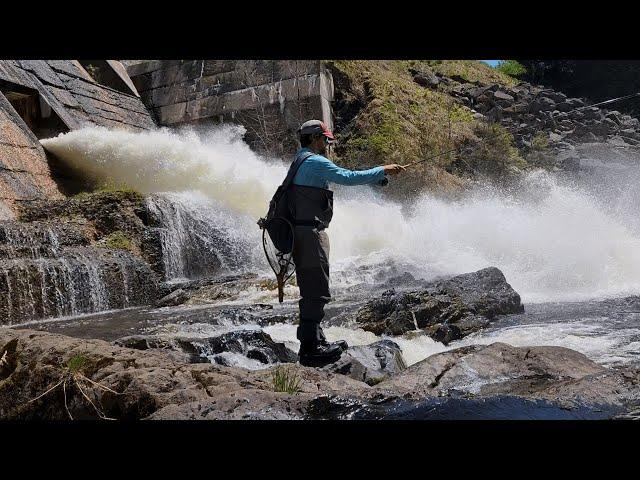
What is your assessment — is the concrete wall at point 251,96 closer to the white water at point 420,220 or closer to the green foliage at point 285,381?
the white water at point 420,220

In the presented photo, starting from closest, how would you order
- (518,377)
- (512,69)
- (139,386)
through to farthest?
(139,386)
(518,377)
(512,69)

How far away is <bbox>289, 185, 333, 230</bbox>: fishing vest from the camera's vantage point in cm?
418

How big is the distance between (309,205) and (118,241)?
7618mm

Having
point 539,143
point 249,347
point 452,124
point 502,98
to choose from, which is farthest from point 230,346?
point 502,98

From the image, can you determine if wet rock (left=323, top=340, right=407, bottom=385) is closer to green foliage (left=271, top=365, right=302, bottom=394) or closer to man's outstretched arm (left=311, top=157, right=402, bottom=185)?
green foliage (left=271, top=365, right=302, bottom=394)

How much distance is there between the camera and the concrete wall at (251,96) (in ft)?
60.0

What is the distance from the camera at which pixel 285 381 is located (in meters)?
3.16

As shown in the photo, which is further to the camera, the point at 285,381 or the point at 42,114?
the point at 42,114

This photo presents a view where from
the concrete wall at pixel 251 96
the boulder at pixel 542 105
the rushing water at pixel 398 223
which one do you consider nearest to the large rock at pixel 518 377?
the rushing water at pixel 398 223

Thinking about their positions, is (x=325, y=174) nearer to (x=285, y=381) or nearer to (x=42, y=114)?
(x=285, y=381)

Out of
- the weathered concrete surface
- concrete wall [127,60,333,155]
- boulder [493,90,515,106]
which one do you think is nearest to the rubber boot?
the weathered concrete surface

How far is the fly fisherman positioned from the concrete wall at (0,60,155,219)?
7.95m

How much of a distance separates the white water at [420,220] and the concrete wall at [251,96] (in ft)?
3.33
